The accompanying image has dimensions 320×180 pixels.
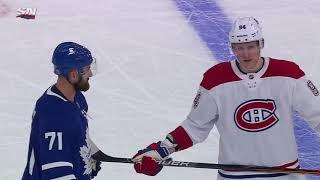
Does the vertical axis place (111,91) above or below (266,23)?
below

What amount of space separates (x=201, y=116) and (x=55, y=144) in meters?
0.54

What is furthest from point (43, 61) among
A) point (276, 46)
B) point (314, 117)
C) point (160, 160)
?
point (314, 117)

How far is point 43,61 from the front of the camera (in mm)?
4031

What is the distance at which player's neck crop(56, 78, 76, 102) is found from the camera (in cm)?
232

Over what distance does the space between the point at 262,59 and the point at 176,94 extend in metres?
1.32

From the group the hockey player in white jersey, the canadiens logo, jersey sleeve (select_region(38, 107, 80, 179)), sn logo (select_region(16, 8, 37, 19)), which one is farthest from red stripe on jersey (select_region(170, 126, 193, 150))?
sn logo (select_region(16, 8, 37, 19))

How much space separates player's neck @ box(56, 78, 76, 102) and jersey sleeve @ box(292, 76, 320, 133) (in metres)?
0.69

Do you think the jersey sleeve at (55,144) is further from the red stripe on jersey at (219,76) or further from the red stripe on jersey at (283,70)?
the red stripe on jersey at (283,70)

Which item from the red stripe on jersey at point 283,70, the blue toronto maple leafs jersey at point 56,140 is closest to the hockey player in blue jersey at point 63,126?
the blue toronto maple leafs jersey at point 56,140

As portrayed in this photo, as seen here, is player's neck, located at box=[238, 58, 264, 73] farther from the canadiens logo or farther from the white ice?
the white ice

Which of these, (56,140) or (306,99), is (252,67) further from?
(56,140)

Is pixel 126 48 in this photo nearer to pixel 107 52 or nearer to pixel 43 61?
pixel 107 52

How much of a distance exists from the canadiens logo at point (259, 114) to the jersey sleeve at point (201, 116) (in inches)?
4.6

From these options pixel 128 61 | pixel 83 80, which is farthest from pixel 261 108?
pixel 128 61
